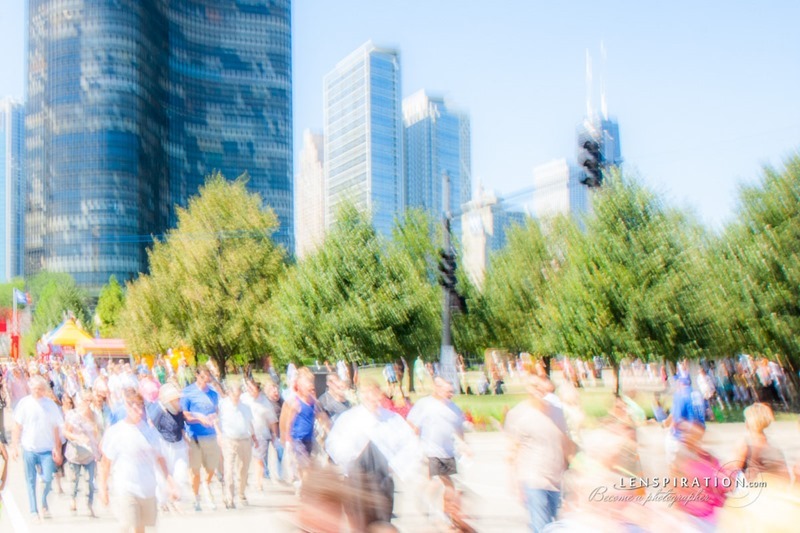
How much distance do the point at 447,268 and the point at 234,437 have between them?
11.1m

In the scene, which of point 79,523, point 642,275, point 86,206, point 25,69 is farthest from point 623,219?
point 25,69

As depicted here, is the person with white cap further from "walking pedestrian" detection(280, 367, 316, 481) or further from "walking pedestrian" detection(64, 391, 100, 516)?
"walking pedestrian" detection(280, 367, 316, 481)

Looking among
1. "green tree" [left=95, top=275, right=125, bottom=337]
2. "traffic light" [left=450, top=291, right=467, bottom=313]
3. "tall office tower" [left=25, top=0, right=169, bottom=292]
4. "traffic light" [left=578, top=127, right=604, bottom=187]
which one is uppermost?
"tall office tower" [left=25, top=0, right=169, bottom=292]

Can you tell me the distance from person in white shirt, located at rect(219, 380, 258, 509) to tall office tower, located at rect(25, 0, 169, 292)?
114789 mm

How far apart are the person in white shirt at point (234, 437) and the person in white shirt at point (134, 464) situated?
12.8 ft

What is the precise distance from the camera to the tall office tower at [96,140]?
396ft

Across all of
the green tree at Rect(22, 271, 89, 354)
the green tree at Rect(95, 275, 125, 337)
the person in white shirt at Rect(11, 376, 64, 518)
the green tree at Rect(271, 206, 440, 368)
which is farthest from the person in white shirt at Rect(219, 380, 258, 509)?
the green tree at Rect(22, 271, 89, 354)

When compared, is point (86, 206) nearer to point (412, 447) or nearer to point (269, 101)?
point (269, 101)

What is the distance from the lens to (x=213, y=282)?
43344mm

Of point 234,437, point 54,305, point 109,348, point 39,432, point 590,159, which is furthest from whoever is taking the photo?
point 54,305

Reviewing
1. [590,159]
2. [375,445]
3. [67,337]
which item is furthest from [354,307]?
[375,445]

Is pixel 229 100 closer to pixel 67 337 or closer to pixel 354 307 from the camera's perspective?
pixel 67 337

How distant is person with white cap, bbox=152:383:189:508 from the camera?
11.3 meters

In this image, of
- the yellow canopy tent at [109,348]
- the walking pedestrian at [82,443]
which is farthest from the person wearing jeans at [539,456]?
the yellow canopy tent at [109,348]
